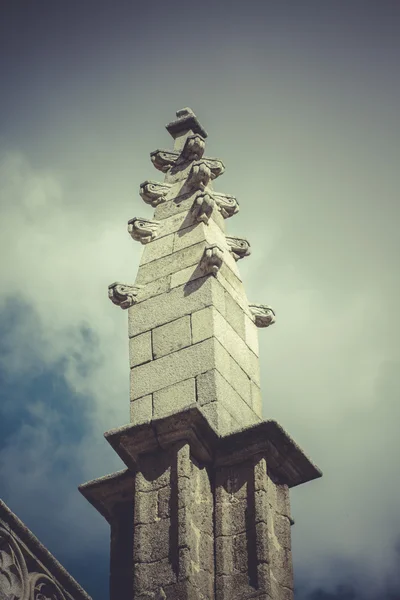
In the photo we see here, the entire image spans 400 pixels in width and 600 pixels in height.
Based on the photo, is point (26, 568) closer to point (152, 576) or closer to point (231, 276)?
point (152, 576)

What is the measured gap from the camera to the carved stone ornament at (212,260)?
1534 cm

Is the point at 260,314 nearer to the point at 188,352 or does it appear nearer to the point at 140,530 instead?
the point at 188,352

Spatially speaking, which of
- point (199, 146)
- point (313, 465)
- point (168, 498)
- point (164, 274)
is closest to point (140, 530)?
point (168, 498)

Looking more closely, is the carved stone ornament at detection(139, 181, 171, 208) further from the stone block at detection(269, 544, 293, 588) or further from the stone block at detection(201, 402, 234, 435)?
the stone block at detection(269, 544, 293, 588)

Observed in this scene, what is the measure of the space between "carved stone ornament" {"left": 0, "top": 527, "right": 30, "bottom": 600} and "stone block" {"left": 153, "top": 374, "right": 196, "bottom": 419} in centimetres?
188

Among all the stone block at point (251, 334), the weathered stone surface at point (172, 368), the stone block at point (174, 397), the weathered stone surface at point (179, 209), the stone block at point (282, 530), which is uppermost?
the weathered stone surface at point (179, 209)

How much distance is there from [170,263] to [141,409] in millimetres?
1746

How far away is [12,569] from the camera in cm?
1319

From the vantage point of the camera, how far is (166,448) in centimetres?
1407

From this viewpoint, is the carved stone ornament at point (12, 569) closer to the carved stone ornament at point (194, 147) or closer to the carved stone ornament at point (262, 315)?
the carved stone ornament at point (262, 315)

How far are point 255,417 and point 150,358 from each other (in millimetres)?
1124

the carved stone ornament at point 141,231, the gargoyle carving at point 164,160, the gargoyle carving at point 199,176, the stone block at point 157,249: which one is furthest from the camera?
the gargoyle carving at point 164,160

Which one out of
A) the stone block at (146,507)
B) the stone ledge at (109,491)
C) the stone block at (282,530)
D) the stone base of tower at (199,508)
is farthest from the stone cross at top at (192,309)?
the stone block at (282,530)

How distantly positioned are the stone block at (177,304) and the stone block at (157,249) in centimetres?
61
